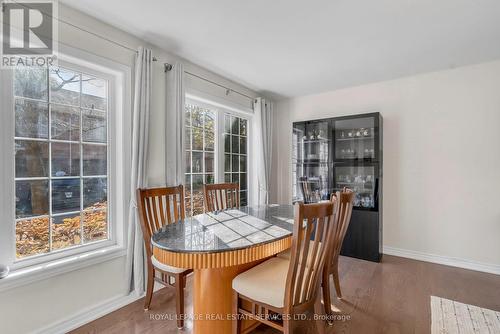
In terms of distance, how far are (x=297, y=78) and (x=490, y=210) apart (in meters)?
2.88

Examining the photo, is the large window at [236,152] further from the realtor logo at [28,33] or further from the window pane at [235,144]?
the realtor logo at [28,33]

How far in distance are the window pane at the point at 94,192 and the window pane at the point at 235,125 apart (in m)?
2.09

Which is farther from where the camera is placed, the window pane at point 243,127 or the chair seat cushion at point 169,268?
the window pane at point 243,127

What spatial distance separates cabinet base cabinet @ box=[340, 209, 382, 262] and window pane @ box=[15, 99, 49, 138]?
3520 millimetres

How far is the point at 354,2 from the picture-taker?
1.87 meters

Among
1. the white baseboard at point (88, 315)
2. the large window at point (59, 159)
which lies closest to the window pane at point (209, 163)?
the large window at point (59, 159)

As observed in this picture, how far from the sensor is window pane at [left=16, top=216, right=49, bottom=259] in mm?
1771

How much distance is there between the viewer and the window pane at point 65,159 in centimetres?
194

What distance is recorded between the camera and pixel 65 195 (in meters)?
2.00

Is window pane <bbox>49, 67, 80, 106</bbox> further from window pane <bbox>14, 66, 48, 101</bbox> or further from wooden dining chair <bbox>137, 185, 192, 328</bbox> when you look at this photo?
wooden dining chair <bbox>137, 185, 192, 328</bbox>

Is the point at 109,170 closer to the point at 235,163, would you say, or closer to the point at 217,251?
the point at 217,251

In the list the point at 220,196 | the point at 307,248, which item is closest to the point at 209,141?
the point at 220,196

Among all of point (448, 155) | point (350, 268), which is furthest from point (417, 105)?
point (350, 268)

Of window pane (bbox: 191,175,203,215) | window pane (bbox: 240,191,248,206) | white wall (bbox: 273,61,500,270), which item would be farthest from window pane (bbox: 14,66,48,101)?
white wall (bbox: 273,61,500,270)
